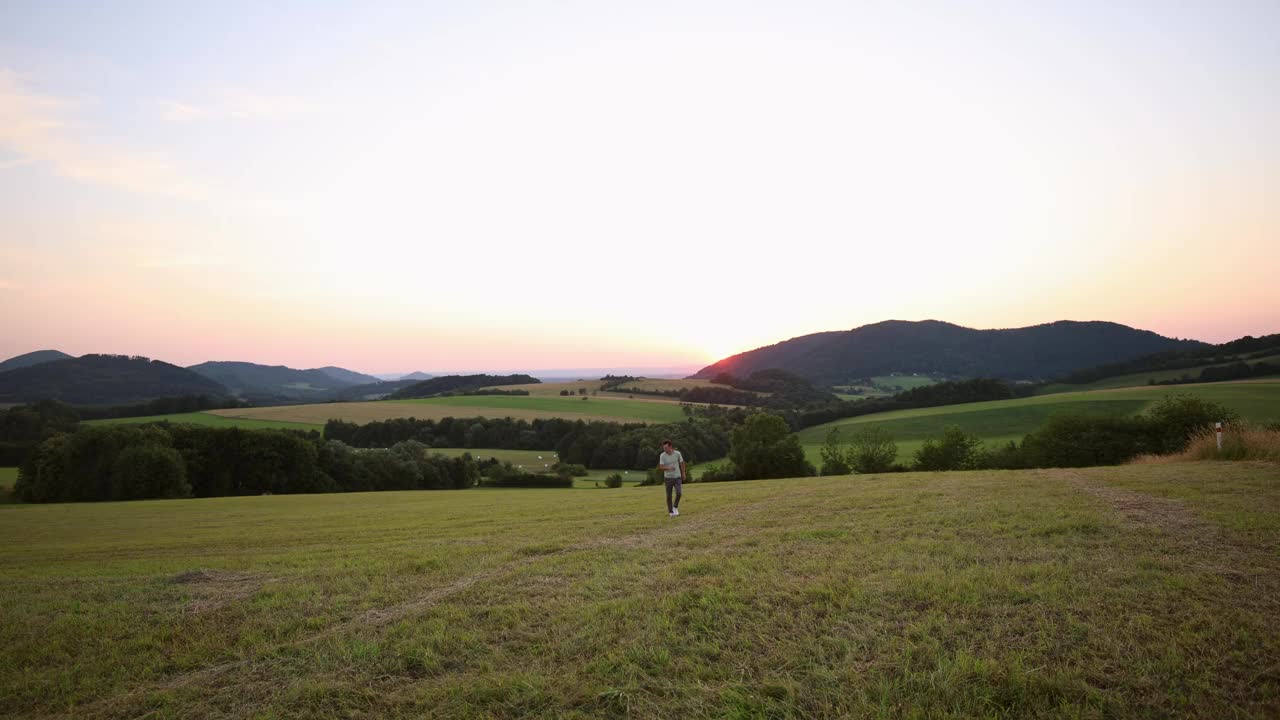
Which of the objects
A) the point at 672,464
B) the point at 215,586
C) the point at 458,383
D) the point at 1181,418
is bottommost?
the point at 1181,418

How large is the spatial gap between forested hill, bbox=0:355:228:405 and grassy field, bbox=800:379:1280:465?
138305mm

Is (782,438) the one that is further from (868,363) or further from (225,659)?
(868,363)

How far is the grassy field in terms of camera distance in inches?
2525

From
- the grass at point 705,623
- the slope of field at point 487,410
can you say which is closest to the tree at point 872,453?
the slope of field at point 487,410

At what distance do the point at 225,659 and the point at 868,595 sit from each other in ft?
25.8

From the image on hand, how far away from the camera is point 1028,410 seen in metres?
77.2

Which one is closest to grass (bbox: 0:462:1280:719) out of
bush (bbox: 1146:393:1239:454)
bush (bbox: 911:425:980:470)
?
bush (bbox: 1146:393:1239:454)

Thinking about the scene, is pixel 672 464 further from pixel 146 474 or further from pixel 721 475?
pixel 146 474

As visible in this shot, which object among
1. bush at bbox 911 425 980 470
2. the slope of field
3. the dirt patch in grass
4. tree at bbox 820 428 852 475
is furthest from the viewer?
the slope of field

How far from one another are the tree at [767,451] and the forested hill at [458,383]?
344 ft

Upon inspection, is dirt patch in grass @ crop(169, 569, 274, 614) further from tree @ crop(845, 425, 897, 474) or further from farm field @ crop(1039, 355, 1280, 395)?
farm field @ crop(1039, 355, 1280, 395)

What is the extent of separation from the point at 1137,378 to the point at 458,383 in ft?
489

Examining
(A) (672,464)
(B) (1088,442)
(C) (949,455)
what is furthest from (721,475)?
(A) (672,464)

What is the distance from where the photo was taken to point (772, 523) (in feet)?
45.3
